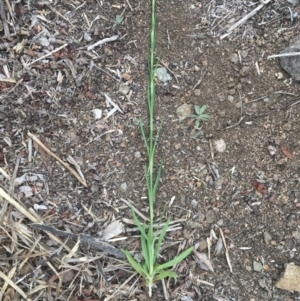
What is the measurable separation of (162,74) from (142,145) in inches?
11.4

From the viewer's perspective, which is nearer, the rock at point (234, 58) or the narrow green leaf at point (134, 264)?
the narrow green leaf at point (134, 264)

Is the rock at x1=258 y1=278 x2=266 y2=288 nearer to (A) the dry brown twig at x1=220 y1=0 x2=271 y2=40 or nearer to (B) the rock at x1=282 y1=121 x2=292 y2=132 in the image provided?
(B) the rock at x1=282 y1=121 x2=292 y2=132

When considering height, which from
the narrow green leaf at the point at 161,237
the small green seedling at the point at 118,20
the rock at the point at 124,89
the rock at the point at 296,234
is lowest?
the rock at the point at 296,234

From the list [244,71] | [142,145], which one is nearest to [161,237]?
[142,145]

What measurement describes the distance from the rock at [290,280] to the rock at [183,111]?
2.18ft

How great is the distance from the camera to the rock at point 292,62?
185 centimetres

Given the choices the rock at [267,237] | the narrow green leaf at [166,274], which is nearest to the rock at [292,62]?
the rock at [267,237]

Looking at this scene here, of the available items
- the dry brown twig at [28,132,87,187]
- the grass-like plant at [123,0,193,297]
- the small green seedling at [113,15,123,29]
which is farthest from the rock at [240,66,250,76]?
the dry brown twig at [28,132,87,187]

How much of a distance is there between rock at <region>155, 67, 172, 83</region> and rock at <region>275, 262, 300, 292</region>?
83 cm

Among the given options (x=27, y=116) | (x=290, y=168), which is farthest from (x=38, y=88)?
(x=290, y=168)

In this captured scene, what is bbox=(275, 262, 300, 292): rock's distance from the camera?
1752 mm

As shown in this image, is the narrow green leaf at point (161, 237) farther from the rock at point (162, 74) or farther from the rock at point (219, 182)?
the rock at point (162, 74)

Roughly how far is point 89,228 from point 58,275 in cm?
19

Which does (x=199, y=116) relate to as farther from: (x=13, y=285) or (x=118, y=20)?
(x=13, y=285)
